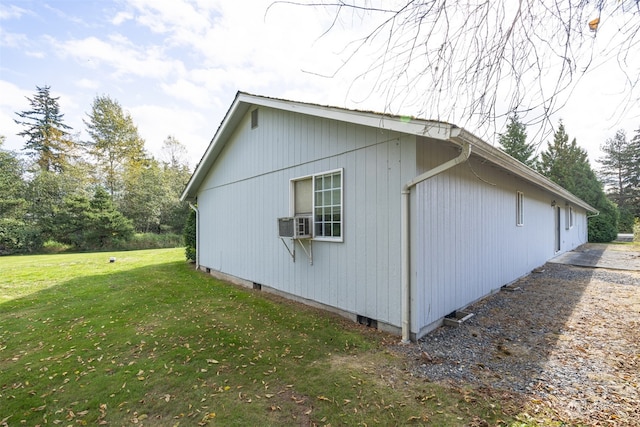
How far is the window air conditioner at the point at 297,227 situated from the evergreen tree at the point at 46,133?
24.6m

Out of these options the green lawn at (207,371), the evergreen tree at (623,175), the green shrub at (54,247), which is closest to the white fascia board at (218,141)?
the green lawn at (207,371)

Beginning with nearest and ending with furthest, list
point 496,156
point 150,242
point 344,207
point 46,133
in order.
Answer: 1. point 496,156
2. point 344,207
3. point 150,242
4. point 46,133

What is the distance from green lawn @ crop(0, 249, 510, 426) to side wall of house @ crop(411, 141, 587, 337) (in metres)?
1.08

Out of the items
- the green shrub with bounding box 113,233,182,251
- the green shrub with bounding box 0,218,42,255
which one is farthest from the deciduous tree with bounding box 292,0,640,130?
the green shrub with bounding box 0,218,42,255

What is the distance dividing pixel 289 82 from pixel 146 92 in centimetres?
877

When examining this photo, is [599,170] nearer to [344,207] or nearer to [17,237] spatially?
[344,207]

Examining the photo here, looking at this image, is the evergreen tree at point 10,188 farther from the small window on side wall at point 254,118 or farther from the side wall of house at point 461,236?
the side wall of house at point 461,236

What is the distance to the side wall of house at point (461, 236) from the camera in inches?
149

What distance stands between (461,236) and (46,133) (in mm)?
30000

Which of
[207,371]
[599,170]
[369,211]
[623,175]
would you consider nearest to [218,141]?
[369,211]

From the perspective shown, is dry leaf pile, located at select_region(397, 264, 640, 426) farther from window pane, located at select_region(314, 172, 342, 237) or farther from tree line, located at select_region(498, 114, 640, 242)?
tree line, located at select_region(498, 114, 640, 242)

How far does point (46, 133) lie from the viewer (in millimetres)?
21953

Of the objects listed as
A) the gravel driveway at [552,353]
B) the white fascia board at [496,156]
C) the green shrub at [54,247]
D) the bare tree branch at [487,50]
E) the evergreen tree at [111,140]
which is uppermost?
the evergreen tree at [111,140]

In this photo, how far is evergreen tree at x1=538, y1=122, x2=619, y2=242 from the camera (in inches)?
791
